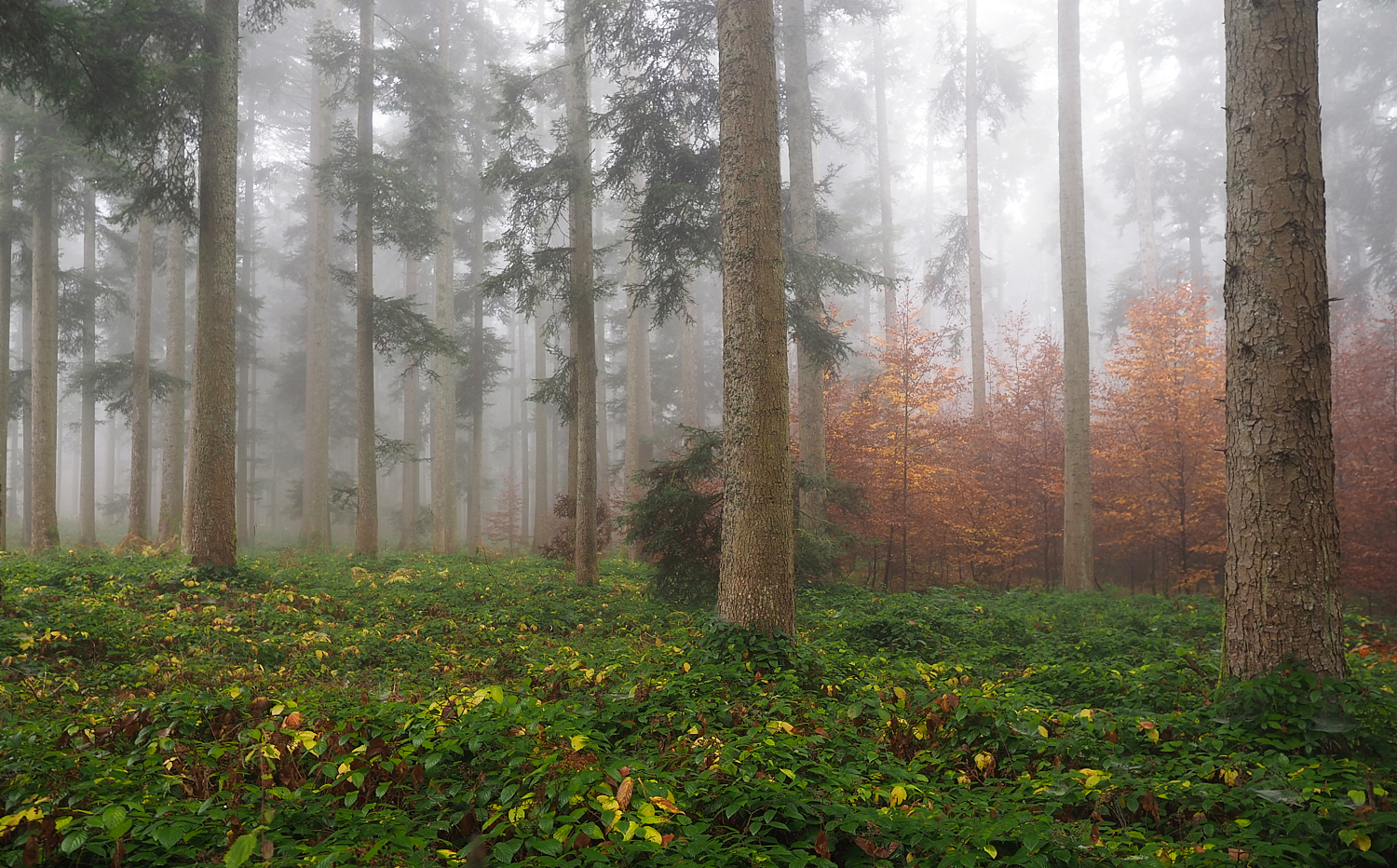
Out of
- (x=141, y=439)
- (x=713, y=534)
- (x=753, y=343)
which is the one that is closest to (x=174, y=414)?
(x=141, y=439)

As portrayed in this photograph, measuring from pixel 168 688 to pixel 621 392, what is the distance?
3199 cm

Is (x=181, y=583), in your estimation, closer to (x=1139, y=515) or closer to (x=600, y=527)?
(x=600, y=527)

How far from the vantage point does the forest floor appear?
279 cm

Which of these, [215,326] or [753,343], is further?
[215,326]

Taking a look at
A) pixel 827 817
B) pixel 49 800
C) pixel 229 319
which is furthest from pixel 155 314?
pixel 827 817

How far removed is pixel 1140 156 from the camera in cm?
2761

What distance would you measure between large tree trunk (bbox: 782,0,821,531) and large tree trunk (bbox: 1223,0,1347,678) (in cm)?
696

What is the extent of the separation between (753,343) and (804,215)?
7.63m

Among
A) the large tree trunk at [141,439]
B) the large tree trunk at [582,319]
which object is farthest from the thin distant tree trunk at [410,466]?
the large tree trunk at [582,319]

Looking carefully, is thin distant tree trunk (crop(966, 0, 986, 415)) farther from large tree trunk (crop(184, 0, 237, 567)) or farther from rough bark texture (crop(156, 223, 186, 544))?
rough bark texture (crop(156, 223, 186, 544))

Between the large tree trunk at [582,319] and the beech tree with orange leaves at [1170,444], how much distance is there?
10.6 meters

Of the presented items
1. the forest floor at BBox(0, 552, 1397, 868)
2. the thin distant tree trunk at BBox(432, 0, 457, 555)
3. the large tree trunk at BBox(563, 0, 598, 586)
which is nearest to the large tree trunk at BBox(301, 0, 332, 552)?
the thin distant tree trunk at BBox(432, 0, 457, 555)

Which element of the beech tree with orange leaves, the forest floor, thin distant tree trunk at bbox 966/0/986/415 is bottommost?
the forest floor

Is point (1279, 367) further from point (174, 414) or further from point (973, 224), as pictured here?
point (174, 414)
